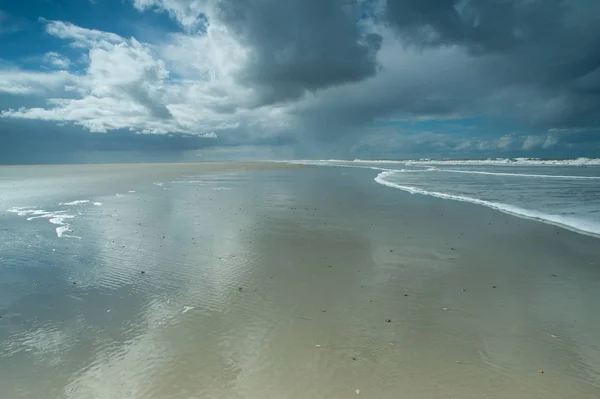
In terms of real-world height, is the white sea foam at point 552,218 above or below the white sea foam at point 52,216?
above

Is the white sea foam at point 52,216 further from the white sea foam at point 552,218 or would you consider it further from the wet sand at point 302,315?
the white sea foam at point 552,218

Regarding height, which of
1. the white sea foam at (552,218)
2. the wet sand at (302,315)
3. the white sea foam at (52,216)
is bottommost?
the white sea foam at (52,216)

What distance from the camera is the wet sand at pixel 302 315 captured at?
12.1 ft

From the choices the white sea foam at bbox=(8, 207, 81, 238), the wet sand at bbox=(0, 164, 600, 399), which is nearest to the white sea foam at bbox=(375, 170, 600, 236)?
the wet sand at bbox=(0, 164, 600, 399)

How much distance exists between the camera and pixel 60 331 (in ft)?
15.6

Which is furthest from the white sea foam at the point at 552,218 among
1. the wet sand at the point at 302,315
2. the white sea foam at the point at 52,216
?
the white sea foam at the point at 52,216

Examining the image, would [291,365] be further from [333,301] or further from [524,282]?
[524,282]

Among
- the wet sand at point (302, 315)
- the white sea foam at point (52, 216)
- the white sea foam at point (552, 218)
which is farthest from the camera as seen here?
the white sea foam at point (52, 216)

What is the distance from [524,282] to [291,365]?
5093mm

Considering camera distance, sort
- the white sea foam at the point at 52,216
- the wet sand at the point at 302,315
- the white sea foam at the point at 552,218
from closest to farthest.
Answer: the wet sand at the point at 302,315, the white sea foam at the point at 552,218, the white sea foam at the point at 52,216

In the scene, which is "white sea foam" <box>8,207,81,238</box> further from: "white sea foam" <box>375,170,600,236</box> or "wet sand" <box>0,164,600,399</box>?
"white sea foam" <box>375,170,600,236</box>

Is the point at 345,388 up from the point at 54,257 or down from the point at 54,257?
up

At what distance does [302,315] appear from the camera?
5184mm

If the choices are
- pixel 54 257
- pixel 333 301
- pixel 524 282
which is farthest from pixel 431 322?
pixel 54 257
